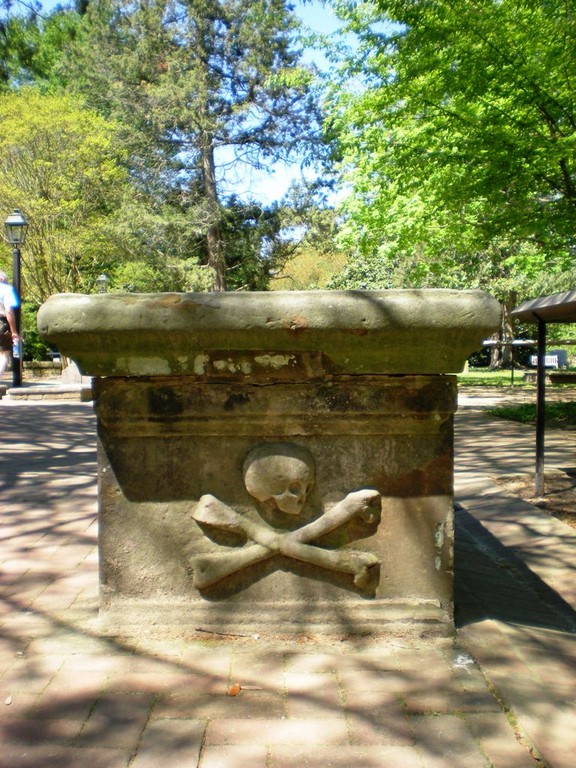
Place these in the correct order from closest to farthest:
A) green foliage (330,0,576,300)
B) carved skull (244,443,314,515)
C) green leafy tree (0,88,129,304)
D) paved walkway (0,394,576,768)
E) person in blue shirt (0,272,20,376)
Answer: paved walkway (0,394,576,768) < carved skull (244,443,314,515) < green foliage (330,0,576,300) < person in blue shirt (0,272,20,376) < green leafy tree (0,88,129,304)

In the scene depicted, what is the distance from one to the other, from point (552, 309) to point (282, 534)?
3996 mm

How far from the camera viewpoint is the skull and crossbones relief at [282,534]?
2.31 metres

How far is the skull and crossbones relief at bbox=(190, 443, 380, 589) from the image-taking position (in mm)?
2314

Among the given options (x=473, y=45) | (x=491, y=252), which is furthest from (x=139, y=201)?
(x=473, y=45)

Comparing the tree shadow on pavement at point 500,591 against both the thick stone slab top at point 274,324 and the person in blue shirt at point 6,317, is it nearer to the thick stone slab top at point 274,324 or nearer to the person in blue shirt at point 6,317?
the thick stone slab top at point 274,324

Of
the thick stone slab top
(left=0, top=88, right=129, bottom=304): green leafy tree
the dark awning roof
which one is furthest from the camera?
(left=0, top=88, right=129, bottom=304): green leafy tree

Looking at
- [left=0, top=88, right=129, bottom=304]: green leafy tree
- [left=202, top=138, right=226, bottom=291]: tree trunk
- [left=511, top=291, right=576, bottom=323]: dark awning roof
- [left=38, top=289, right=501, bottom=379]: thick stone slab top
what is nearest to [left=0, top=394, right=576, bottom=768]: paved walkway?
[left=38, top=289, right=501, bottom=379]: thick stone slab top

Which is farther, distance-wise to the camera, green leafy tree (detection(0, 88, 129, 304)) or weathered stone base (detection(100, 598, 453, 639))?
green leafy tree (detection(0, 88, 129, 304))

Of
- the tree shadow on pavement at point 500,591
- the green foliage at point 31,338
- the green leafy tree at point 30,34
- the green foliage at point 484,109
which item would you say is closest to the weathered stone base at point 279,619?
the tree shadow on pavement at point 500,591

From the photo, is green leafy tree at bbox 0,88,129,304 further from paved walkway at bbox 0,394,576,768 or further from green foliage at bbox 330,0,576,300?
paved walkway at bbox 0,394,576,768

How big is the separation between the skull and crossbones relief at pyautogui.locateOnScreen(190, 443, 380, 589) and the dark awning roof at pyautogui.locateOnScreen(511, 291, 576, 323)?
3548 mm

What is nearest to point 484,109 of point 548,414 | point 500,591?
point 548,414

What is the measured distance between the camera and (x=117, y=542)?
93.7 inches

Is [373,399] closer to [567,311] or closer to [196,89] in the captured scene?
[567,311]
